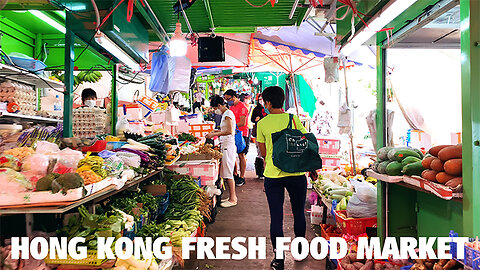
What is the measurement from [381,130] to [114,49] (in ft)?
11.4

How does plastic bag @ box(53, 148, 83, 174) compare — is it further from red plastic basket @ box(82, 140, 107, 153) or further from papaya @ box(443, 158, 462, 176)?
papaya @ box(443, 158, 462, 176)

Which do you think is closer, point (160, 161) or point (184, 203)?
point (160, 161)

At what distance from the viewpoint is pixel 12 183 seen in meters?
2.06

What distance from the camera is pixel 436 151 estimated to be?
2744mm

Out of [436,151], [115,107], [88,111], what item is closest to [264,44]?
[115,107]

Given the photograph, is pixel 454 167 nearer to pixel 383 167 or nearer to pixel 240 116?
pixel 383 167

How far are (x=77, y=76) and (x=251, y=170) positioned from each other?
6.64m

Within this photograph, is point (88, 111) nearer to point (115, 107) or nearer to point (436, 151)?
point (115, 107)

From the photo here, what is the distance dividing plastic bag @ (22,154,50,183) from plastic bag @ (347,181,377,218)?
328cm

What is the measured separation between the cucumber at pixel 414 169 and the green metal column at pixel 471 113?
66 centimetres

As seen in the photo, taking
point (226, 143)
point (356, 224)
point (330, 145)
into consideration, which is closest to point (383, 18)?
point (356, 224)

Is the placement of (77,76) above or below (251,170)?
above

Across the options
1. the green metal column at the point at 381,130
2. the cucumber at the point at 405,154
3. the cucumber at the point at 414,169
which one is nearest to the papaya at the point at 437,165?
the cucumber at the point at 414,169

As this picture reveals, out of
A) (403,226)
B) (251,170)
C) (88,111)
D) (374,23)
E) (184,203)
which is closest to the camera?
(374,23)
